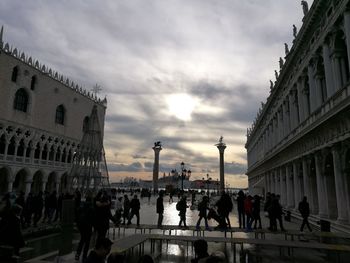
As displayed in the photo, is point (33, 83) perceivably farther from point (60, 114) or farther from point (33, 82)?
point (60, 114)

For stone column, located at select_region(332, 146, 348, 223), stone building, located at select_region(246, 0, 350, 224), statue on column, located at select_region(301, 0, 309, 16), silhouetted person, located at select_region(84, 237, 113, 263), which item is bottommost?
silhouetted person, located at select_region(84, 237, 113, 263)

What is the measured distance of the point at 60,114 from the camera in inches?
2028

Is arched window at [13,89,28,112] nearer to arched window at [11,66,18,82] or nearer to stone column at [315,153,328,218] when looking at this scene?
arched window at [11,66,18,82]

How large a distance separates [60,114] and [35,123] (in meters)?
7.26

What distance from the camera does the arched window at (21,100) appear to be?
41656mm

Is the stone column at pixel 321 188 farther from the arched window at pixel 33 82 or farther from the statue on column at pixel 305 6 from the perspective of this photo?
the arched window at pixel 33 82

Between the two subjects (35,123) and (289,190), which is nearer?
(289,190)

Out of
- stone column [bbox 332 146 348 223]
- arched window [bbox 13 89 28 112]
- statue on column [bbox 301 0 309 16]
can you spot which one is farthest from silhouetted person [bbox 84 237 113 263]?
arched window [bbox 13 89 28 112]

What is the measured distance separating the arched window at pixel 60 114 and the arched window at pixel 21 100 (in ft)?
23.6

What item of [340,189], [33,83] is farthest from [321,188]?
[33,83]

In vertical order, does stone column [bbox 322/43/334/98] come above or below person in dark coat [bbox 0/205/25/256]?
above

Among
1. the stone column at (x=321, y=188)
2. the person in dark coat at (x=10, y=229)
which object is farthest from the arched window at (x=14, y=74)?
the person in dark coat at (x=10, y=229)

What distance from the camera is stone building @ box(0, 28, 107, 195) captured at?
1547 inches

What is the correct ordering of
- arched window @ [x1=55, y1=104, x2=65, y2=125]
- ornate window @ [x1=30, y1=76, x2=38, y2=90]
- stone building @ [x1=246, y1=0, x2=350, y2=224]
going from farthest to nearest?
1. arched window @ [x1=55, y1=104, x2=65, y2=125]
2. ornate window @ [x1=30, y1=76, x2=38, y2=90]
3. stone building @ [x1=246, y1=0, x2=350, y2=224]
